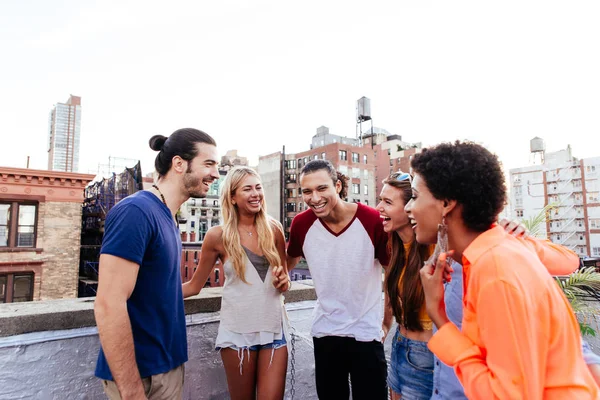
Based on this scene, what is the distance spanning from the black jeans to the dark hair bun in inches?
73.3

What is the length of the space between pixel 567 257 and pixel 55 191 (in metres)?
24.5

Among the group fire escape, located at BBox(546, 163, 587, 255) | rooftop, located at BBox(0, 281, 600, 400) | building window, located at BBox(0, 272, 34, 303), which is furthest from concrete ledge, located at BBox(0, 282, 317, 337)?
fire escape, located at BBox(546, 163, 587, 255)

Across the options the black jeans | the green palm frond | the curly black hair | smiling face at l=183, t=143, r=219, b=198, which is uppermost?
smiling face at l=183, t=143, r=219, b=198

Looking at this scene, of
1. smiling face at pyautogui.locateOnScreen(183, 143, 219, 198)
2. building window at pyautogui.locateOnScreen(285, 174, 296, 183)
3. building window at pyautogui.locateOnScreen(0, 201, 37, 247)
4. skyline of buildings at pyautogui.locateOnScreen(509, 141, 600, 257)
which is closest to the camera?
smiling face at pyautogui.locateOnScreen(183, 143, 219, 198)

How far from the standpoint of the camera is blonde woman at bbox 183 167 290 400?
2.42 m

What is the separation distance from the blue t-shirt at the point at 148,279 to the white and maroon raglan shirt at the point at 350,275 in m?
1.11

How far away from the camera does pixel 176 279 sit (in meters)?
2.01

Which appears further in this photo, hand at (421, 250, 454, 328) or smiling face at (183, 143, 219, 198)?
smiling face at (183, 143, 219, 198)

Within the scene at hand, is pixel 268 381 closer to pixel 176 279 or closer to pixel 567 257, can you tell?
pixel 176 279

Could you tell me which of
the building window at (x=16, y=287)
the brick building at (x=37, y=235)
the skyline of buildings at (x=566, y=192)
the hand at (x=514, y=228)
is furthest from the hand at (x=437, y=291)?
the skyline of buildings at (x=566, y=192)

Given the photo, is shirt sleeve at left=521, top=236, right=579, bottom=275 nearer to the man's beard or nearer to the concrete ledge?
the man's beard

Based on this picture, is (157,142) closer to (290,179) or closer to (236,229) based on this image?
(236,229)

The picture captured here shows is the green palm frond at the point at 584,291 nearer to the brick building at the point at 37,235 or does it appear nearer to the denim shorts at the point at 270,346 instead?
Result: the denim shorts at the point at 270,346

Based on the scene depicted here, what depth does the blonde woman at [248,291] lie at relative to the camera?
2.42 metres
